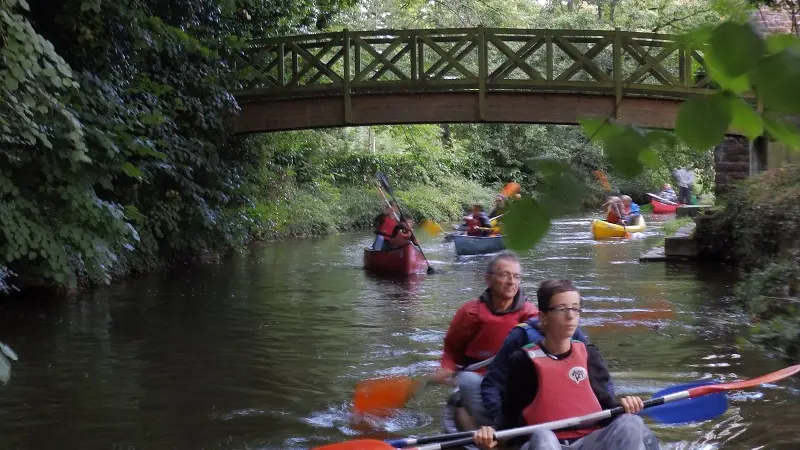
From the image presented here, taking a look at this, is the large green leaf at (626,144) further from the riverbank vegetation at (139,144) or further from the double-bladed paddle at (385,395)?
the double-bladed paddle at (385,395)

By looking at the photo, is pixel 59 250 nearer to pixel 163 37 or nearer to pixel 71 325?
pixel 71 325

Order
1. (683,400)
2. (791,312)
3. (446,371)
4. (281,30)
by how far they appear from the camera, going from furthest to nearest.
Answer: (281,30) < (791,312) < (446,371) < (683,400)

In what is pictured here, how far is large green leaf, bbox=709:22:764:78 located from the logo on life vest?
3.13 metres

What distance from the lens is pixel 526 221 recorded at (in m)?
1.43

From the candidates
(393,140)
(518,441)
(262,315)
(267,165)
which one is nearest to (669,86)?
(262,315)

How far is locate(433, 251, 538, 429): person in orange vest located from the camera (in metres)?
5.68

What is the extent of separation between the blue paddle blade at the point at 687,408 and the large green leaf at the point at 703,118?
3.91 m

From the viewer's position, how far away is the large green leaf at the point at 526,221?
1429mm

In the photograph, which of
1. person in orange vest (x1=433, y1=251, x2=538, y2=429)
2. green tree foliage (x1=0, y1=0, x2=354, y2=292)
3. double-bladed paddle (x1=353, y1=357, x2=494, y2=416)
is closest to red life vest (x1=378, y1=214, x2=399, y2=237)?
green tree foliage (x1=0, y1=0, x2=354, y2=292)

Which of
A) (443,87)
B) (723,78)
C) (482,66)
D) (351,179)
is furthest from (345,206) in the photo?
(723,78)

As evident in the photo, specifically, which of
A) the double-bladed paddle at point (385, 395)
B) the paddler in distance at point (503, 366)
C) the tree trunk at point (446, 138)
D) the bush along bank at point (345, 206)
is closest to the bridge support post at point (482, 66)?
the bush along bank at point (345, 206)

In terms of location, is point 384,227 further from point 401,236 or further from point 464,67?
point 464,67

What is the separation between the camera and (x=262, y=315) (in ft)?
38.5

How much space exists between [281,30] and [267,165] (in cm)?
303
